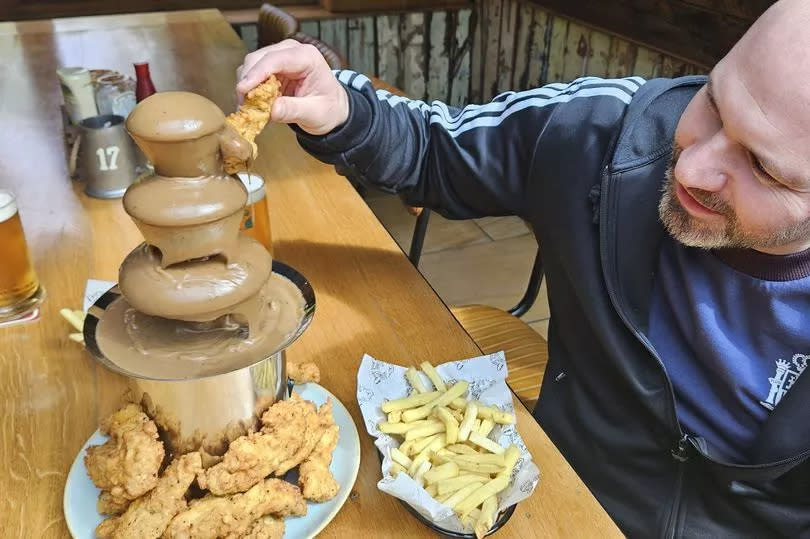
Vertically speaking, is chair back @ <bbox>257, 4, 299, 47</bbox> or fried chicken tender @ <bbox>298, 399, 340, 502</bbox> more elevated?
fried chicken tender @ <bbox>298, 399, 340, 502</bbox>

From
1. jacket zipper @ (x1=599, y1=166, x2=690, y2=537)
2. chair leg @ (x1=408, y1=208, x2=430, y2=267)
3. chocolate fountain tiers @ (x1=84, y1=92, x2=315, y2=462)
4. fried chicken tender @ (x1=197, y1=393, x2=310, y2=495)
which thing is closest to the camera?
chocolate fountain tiers @ (x1=84, y1=92, x2=315, y2=462)

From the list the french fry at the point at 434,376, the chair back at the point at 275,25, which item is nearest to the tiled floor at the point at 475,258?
the chair back at the point at 275,25

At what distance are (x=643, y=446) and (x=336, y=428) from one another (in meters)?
0.68

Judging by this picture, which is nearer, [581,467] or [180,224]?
[180,224]

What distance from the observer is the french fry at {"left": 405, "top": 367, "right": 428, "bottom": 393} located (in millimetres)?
1193

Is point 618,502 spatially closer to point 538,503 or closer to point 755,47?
point 538,503

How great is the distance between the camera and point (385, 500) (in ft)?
3.44

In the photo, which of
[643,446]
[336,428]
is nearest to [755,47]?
[643,446]

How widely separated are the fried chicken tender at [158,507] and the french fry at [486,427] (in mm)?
415

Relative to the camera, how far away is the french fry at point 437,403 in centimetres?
112

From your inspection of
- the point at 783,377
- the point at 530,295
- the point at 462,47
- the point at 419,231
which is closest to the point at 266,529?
the point at 783,377

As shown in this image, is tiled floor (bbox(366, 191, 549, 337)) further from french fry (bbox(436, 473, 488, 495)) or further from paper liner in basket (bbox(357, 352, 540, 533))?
french fry (bbox(436, 473, 488, 495))

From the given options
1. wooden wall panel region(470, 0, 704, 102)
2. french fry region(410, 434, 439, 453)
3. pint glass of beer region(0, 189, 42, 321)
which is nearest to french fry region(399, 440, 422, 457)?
french fry region(410, 434, 439, 453)

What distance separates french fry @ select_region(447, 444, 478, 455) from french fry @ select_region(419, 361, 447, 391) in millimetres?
126
